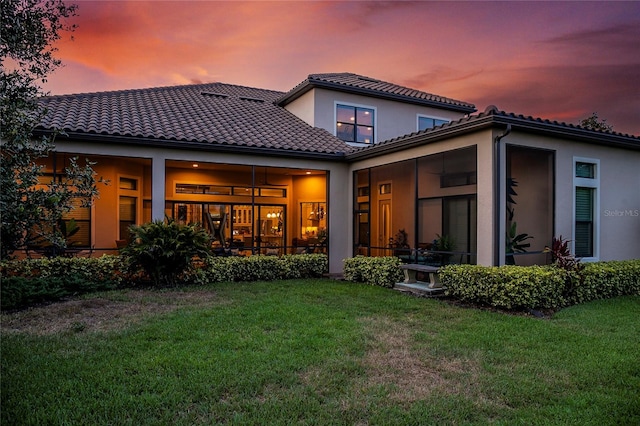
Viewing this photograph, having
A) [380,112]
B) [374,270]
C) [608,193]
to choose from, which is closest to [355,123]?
[380,112]

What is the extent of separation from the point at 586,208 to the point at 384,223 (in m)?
6.91

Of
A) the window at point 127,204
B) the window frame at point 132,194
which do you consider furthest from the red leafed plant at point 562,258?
the window frame at point 132,194

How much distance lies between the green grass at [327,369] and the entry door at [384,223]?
7.98 meters

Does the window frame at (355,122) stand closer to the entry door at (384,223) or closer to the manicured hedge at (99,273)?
the entry door at (384,223)

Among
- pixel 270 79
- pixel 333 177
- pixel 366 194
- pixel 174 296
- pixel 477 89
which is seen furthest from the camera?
pixel 270 79

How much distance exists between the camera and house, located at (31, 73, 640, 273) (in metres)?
9.24

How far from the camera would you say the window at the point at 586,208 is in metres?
9.79

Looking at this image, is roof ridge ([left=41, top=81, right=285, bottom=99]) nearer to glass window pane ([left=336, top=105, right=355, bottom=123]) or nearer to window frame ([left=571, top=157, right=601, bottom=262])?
glass window pane ([left=336, top=105, right=355, bottom=123])

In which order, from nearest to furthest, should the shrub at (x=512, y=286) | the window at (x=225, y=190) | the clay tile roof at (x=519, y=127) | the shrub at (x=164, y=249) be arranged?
1. the shrub at (x=512, y=286)
2. the clay tile roof at (x=519, y=127)
3. the shrub at (x=164, y=249)
4. the window at (x=225, y=190)

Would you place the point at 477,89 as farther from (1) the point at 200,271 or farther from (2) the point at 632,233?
(1) the point at 200,271

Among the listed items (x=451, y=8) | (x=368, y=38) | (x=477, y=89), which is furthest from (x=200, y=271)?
(x=477, y=89)

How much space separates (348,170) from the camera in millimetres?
13180

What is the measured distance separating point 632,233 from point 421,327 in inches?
315

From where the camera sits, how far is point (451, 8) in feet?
40.8
